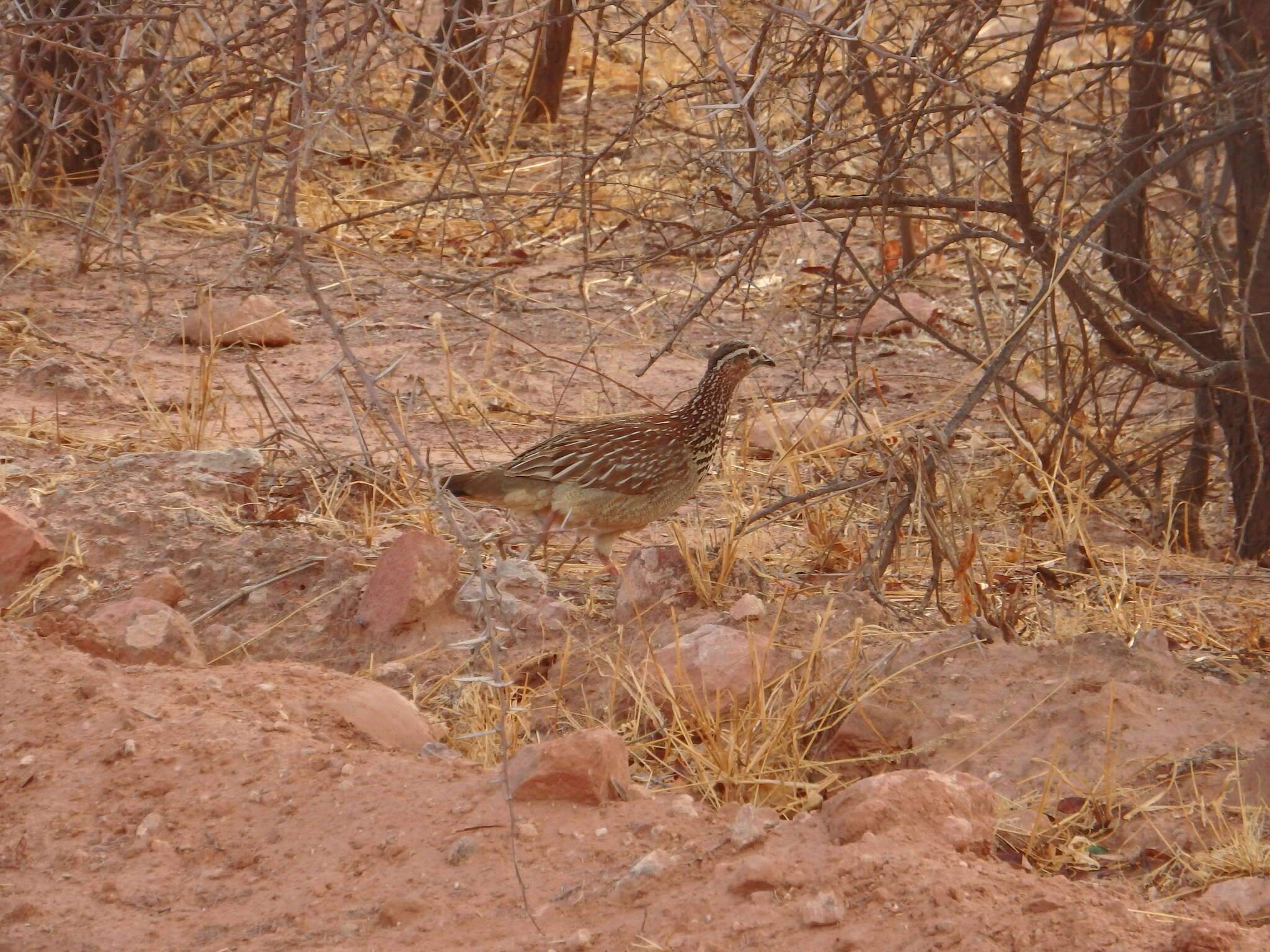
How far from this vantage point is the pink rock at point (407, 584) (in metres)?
4.67

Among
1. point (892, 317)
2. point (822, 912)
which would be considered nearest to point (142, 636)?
point (822, 912)

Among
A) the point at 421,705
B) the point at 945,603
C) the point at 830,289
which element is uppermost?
the point at 830,289

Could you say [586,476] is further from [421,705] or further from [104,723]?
[104,723]

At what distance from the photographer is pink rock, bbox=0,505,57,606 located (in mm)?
4887

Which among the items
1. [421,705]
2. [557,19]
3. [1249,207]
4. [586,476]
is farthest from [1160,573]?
[557,19]

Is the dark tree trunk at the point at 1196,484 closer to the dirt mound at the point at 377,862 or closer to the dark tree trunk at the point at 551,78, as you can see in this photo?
the dirt mound at the point at 377,862

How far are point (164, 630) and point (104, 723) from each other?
683mm

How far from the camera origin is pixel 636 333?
8.12 metres

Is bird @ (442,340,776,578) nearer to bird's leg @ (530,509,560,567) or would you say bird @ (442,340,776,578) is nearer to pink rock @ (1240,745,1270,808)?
bird's leg @ (530,509,560,567)

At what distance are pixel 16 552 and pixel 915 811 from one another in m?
3.12

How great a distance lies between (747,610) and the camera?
4418 mm

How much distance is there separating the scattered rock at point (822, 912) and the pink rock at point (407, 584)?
2213 millimetres

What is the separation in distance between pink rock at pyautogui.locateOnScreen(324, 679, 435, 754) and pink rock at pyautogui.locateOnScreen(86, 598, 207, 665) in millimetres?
609

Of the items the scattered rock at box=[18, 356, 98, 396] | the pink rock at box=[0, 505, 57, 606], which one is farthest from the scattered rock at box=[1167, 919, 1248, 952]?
the scattered rock at box=[18, 356, 98, 396]
